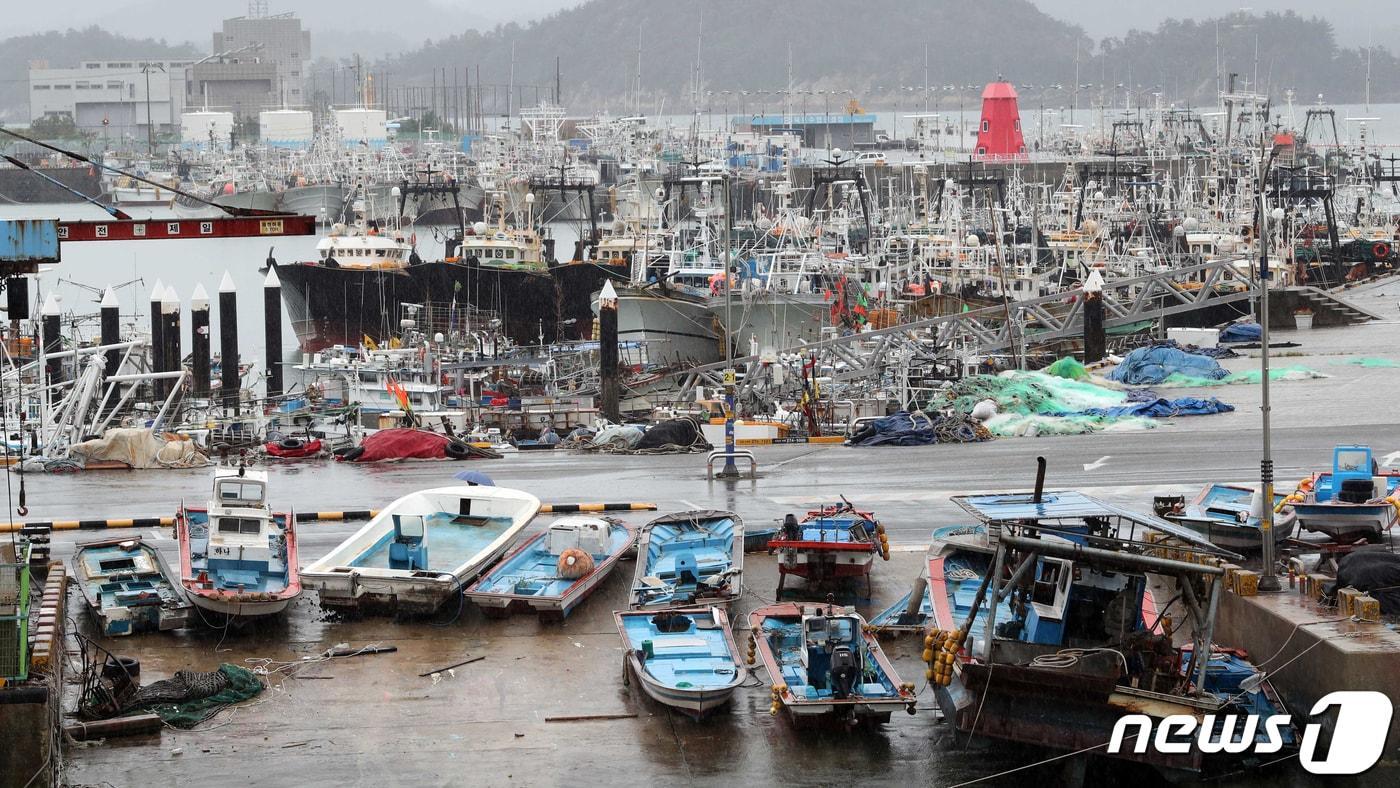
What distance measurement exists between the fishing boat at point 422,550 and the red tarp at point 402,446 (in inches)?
371

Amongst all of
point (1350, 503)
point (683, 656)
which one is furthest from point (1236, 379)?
point (683, 656)

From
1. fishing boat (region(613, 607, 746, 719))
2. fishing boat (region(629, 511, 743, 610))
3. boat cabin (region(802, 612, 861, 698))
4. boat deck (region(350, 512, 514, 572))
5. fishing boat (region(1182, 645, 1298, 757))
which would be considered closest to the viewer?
fishing boat (region(1182, 645, 1298, 757))

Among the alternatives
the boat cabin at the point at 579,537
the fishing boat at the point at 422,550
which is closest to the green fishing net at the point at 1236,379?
the fishing boat at the point at 422,550

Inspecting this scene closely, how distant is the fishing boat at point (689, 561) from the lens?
18.3 metres

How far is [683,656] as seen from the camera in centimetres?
1656

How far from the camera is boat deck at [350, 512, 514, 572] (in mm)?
20328

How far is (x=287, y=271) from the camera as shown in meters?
81.1

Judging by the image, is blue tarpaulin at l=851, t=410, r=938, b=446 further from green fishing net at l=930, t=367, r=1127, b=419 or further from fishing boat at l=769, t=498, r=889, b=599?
fishing boat at l=769, t=498, r=889, b=599

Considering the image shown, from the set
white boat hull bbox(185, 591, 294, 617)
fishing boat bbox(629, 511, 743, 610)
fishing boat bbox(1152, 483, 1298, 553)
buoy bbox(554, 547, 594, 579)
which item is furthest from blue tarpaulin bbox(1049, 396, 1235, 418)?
white boat hull bbox(185, 591, 294, 617)

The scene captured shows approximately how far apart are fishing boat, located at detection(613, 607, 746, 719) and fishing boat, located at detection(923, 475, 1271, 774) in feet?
6.75

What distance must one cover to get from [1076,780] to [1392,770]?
2978 mm

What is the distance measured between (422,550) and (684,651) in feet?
14.5

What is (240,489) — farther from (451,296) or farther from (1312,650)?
(451,296)

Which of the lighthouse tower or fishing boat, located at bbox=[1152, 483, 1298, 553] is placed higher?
the lighthouse tower
